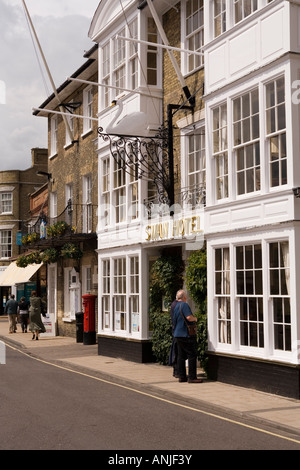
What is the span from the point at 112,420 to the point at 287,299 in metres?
3.99

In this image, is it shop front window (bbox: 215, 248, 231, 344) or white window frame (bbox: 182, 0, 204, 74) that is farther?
white window frame (bbox: 182, 0, 204, 74)

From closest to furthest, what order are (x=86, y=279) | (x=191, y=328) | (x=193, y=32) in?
(x=191, y=328), (x=193, y=32), (x=86, y=279)

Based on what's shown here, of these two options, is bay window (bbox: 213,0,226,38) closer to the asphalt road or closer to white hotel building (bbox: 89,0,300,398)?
white hotel building (bbox: 89,0,300,398)

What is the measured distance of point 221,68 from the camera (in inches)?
539

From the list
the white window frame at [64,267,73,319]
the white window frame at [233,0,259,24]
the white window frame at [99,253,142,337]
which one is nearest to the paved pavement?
the white window frame at [99,253,142,337]

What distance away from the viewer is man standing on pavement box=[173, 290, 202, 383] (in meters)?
13.3

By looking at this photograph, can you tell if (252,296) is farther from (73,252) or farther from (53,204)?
(53,204)

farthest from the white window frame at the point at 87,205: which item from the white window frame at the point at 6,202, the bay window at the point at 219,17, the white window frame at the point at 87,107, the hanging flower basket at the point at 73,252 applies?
the white window frame at the point at 6,202

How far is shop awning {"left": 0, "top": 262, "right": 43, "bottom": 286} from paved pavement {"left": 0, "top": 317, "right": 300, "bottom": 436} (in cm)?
1091

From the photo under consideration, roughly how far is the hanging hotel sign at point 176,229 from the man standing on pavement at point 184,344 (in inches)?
73.3

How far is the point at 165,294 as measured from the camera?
16.8m

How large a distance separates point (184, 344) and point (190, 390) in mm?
1412

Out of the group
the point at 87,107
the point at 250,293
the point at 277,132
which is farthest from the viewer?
the point at 87,107

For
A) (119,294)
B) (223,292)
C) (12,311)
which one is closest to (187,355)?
(223,292)
